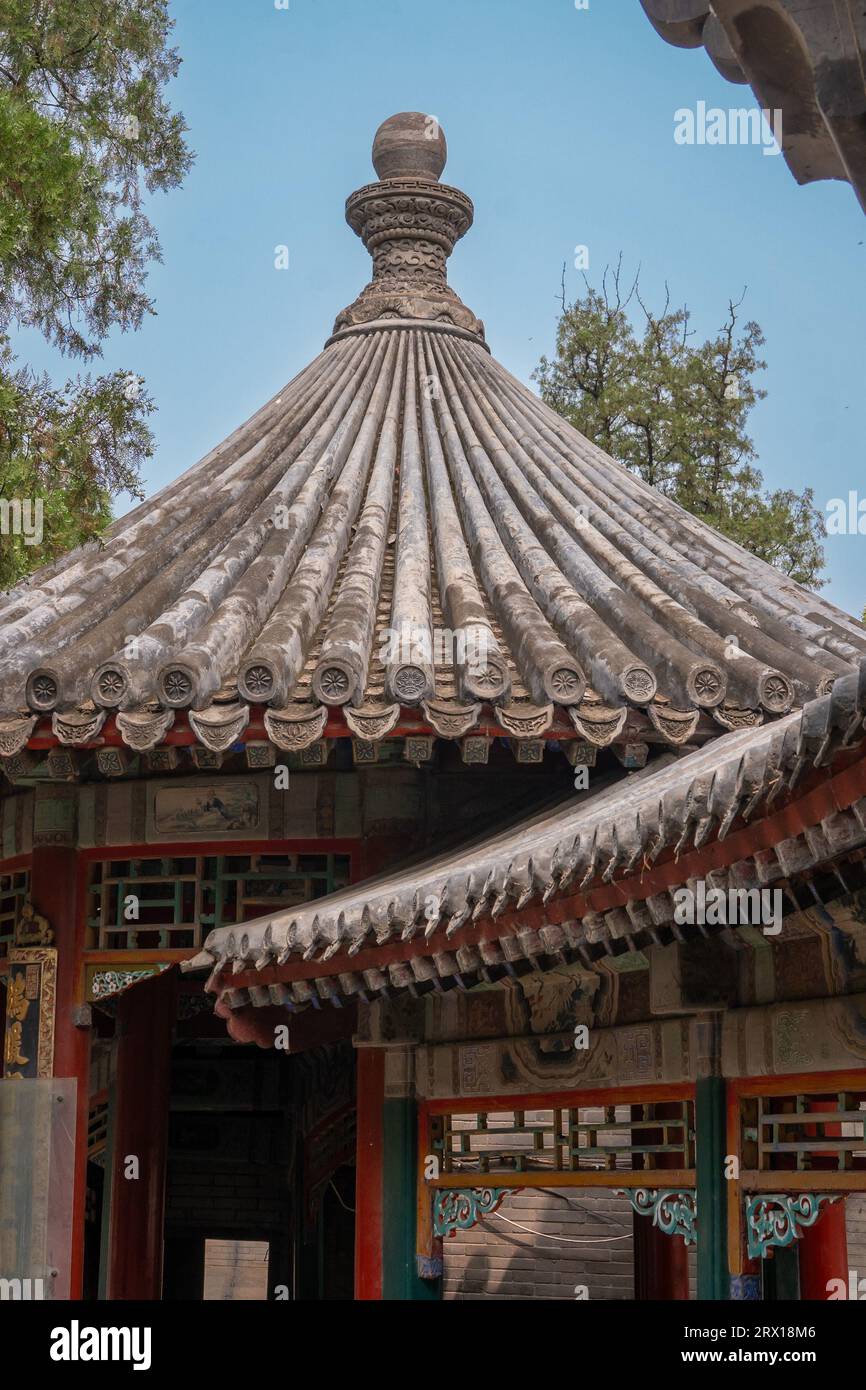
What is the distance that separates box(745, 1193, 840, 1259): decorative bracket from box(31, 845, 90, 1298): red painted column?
3349 mm

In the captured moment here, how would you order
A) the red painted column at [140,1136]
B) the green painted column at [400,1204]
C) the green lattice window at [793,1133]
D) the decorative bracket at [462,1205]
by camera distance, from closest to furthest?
the green lattice window at [793,1133] → the decorative bracket at [462,1205] → the green painted column at [400,1204] → the red painted column at [140,1136]

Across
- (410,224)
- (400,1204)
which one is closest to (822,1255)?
(400,1204)

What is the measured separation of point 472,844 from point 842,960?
2.02 meters

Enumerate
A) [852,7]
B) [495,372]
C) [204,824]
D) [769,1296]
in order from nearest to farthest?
[852,7] < [204,824] < [769,1296] < [495,372]

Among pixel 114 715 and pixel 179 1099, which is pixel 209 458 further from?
pixel 179 1099

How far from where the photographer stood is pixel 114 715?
6.78 m

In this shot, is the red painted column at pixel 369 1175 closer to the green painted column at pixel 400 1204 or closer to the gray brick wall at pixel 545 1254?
the green painted column at pixel 400 1204

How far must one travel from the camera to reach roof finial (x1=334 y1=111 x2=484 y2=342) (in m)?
11.6

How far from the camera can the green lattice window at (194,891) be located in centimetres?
756

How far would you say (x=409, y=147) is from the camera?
11719 millimetres

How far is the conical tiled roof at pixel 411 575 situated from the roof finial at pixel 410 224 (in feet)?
0.05

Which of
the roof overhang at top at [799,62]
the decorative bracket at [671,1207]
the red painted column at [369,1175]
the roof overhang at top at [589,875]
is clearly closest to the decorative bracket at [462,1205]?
the red painted column at [369,1175]

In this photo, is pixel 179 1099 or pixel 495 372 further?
pixel 179 1099
